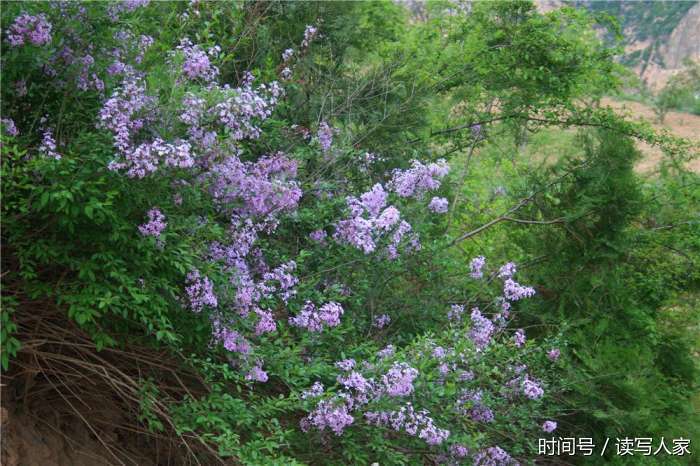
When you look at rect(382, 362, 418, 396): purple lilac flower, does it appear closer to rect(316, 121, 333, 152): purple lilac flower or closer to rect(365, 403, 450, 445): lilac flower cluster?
rect(365, 403, 450, 445): lilac flower cluster

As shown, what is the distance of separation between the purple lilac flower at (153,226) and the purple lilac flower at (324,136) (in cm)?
215

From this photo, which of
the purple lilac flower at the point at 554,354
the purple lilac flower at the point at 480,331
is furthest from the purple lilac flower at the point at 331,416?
the purple lilac flower at the point at 554,354

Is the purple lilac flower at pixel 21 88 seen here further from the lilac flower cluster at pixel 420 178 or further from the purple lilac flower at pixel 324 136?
the lilac flower cluster at pixel 420 178

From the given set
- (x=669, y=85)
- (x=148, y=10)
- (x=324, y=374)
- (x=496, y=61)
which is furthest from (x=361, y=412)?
(x=669, y=85)

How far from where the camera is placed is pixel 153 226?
3.11 meters

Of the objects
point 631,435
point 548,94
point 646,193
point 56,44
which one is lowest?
point 631,435

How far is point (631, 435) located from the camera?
574 cm

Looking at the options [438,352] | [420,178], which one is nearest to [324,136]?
[420,178]

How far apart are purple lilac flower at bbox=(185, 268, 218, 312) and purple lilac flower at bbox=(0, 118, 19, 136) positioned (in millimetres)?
896

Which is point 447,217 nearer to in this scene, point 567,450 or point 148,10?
point 567,450

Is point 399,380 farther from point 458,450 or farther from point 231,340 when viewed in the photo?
point 231,340

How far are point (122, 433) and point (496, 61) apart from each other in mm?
5053

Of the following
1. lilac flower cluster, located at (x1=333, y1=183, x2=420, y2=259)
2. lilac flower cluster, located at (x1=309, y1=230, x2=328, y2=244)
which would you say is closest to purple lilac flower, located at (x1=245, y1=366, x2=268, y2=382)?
lilac flower cluster, located at (x1=333, y1=183, x2=420, y2=259)

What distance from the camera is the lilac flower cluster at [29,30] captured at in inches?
120
